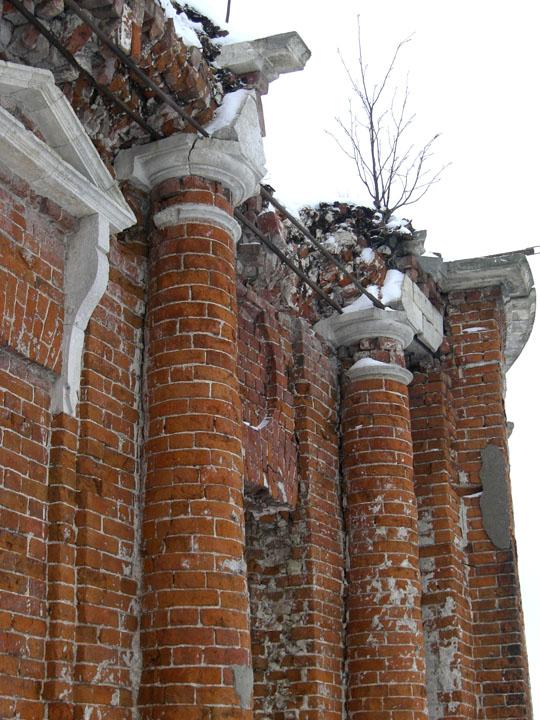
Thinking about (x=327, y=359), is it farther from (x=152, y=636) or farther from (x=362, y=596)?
(x=152, y=636)

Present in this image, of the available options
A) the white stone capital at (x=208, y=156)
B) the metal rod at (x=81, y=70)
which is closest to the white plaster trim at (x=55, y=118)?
the metal rod at (x=81, y=70)

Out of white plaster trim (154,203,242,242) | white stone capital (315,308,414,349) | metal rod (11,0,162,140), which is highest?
metal rod (11,0,162,140)

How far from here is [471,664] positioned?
7.46 metres

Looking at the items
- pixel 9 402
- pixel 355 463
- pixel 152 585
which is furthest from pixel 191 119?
pixel 355 463

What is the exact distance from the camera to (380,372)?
7.20 m

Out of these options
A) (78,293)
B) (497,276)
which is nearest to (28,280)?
(78,293)

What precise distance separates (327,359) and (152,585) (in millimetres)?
2797

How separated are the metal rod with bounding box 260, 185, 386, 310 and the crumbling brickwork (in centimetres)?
11

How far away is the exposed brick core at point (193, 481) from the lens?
461cm

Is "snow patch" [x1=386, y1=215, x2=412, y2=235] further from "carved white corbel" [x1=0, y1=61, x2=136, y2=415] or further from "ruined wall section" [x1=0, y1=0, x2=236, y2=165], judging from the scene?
"carved white corbel" [x1=0, y1=61, x2=136, y2=415]

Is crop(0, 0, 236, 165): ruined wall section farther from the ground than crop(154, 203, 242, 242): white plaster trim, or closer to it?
farther from the ground

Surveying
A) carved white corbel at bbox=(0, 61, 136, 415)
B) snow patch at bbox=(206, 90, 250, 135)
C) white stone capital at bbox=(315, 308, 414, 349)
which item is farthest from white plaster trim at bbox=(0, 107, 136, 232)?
white stone capital at bbox=(315, 308, 414, 349)

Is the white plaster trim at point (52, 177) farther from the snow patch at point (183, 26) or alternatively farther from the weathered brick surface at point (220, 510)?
the snow patch at point (183, 26)

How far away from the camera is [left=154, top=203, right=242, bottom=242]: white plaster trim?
535 cm
